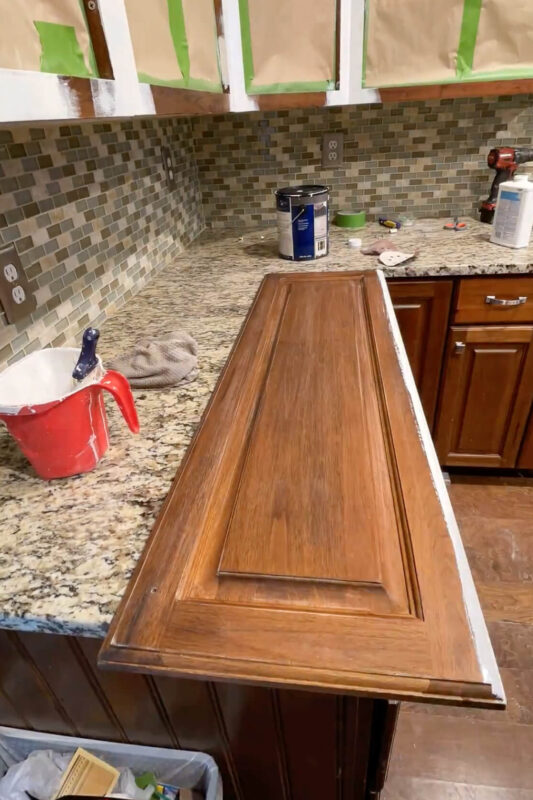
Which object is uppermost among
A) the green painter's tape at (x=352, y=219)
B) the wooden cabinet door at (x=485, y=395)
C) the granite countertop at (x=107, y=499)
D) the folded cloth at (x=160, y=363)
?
the green painter's tape at (x=352, y=219)

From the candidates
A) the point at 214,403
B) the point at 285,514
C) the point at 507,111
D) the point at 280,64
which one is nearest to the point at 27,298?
the point at 214,403

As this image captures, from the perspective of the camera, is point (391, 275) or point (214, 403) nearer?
point (214, 403)

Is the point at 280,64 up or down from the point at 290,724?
up

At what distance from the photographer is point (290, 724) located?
60cm

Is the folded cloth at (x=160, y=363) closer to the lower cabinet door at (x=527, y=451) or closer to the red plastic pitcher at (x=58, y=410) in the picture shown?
the red plastic pitcher at (x=58, y=410)

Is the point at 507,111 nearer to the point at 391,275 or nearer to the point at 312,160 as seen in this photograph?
the point at 312,160

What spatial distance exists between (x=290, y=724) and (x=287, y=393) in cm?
49

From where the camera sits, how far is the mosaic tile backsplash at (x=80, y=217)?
0.85 meters

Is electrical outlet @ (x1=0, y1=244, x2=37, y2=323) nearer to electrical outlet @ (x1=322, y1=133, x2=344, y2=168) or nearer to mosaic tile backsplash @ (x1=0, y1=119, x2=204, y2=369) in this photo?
mosaic tile backsplash @ (x1=0, y1=119, x2=204, y2=369)

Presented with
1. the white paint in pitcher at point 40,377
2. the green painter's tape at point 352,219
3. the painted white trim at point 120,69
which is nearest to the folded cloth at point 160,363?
the white paint in pitcher at point 40,377

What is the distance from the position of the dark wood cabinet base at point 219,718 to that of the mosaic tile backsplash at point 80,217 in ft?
1.67

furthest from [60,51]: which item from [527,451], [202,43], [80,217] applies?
[527,451]

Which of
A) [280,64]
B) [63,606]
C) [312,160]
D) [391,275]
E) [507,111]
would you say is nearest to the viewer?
[63,606]

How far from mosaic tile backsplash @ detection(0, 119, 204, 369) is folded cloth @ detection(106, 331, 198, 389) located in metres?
0.19
